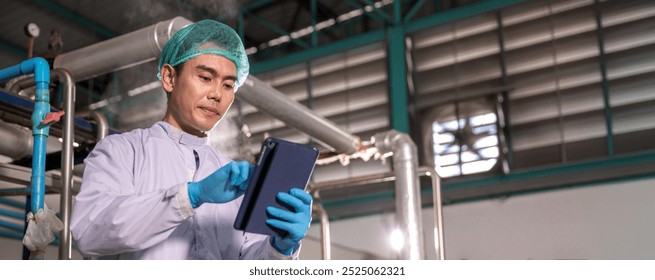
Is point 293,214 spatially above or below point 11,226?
below

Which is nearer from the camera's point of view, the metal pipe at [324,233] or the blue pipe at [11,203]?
the blue pipe at [11,203]

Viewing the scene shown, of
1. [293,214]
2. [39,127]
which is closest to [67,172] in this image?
[39,127]

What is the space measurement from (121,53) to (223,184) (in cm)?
163

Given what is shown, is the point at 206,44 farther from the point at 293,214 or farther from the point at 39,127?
the point at 39,127

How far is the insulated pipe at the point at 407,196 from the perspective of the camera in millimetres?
3783

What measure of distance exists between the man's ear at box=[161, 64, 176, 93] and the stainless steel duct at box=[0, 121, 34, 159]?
66.7 inches

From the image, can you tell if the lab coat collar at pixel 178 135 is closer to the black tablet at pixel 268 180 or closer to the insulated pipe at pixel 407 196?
the black tablet at pixel 268 180

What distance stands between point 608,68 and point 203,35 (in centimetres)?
607

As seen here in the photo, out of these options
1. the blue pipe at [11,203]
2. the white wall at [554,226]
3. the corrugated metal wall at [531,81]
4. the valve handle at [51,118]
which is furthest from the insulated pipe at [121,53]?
the corrugated metal wall at [531,81]

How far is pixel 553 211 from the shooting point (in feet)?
22.7

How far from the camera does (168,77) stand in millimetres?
1545

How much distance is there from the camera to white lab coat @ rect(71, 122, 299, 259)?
127 cm

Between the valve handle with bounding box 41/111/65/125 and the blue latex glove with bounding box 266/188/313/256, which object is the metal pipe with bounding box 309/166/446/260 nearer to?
the valve handle with bounding box 41/111/65/125

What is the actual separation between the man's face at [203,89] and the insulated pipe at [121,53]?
114 cm
